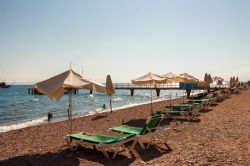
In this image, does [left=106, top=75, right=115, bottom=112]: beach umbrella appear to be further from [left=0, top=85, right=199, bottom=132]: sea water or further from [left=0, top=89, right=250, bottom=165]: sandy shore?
[left=0, top=89, right=250, bottom=165]: sandy shore

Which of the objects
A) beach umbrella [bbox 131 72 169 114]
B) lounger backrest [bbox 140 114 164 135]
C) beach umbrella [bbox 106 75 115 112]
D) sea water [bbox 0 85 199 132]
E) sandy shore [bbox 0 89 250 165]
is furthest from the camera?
sea water [bbox 0 85 199 132]

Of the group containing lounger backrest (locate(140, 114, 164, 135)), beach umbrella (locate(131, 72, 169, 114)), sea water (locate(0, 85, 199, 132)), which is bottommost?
sea water (locate(0, 85, 199, 132))

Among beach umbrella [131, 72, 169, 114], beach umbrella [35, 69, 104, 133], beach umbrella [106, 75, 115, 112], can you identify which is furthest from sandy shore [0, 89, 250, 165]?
beach umbrella [106, 75, 115, 112]

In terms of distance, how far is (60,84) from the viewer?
23.6ft

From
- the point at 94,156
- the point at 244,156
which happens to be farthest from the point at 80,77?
the point at 244,156

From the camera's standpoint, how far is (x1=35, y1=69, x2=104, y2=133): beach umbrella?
710cm

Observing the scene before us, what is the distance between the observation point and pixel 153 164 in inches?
250

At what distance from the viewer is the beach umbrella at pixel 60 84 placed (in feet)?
23.3

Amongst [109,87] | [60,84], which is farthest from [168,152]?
[109,87]

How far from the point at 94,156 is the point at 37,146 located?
8.12 feet

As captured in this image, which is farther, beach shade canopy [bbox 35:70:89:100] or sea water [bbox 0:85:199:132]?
sea water [bbox 0:85:199:132]

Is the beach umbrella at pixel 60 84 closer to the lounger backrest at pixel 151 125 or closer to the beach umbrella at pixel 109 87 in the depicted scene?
the lounger backrest at pixel 151 125

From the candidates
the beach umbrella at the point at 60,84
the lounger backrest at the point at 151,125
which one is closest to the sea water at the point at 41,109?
the beach umbrella at the point at 60,84

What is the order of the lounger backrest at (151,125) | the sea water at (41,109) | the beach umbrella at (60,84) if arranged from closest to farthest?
1. the beach umbrella at (60,84)
2. the lounger backrest at (151,125)
3. the sea water at (41,109)
